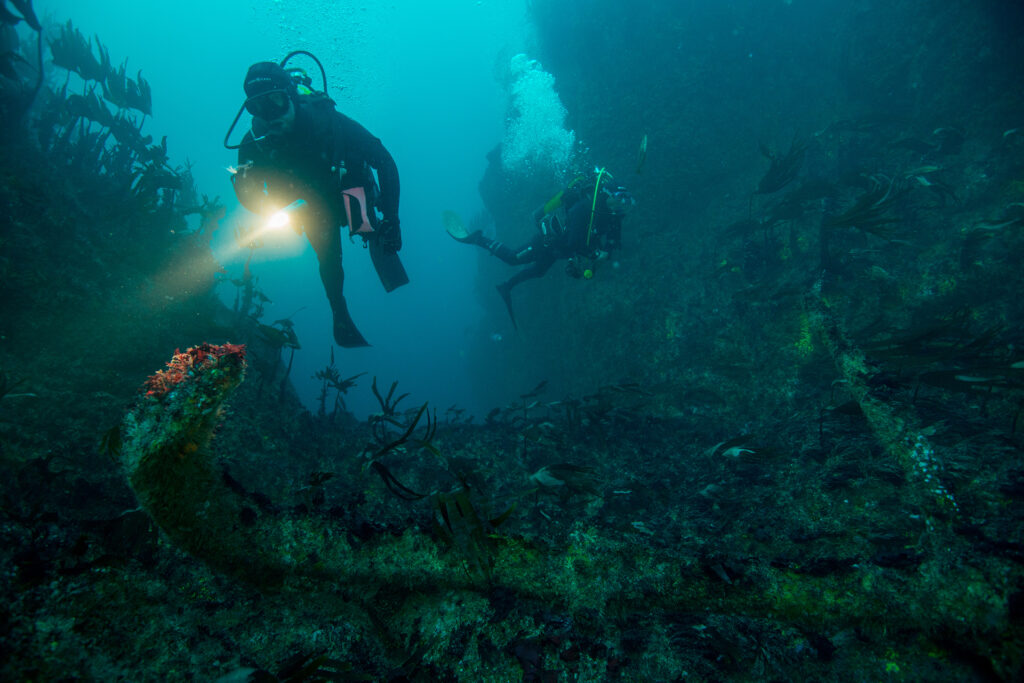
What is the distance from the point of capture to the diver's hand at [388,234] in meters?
4.64

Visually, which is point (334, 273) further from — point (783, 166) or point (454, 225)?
point (454, 225)

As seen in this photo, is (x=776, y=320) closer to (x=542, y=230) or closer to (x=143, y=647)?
(x=542, y=230)

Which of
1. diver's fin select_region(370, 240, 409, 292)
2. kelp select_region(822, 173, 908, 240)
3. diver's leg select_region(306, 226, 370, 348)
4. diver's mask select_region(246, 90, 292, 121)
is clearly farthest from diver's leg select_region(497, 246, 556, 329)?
diver's mask select_region(246, 90, 292, 121)

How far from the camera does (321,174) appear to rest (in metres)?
4.22

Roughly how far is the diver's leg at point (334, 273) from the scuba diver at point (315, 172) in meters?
0.01

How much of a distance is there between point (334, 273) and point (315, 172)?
1.07 metres

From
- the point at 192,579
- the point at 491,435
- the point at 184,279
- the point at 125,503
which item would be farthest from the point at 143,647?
the point at 184,279

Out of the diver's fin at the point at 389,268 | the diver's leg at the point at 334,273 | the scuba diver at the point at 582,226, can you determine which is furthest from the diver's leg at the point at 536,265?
the diver's leg at the point at 334,273

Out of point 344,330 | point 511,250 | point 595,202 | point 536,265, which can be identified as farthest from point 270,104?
point 511,250

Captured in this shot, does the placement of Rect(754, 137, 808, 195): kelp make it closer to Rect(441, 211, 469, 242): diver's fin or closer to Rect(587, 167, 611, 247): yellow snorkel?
Rect(587, 167, 611, 247): yellow snorkel

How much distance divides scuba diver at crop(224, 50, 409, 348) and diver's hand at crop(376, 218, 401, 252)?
0.04 feet

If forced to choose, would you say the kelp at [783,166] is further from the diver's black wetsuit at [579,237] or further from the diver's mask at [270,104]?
the diver's mask at [270,104]

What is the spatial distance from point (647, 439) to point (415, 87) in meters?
93.1

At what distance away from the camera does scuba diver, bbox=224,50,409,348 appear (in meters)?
4.01
